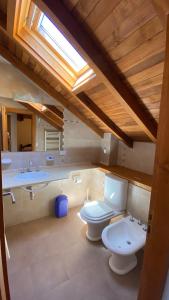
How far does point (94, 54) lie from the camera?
1275 millimetres

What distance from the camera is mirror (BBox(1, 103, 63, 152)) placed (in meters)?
2.12

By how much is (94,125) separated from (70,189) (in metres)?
1.28

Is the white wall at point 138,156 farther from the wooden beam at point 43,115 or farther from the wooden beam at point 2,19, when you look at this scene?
the wooden beam at point 2,19

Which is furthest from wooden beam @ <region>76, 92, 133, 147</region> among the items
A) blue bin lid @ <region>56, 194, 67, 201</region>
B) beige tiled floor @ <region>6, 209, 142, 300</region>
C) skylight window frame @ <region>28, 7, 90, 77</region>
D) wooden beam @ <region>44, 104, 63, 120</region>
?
beige tiled floor @ <region>6, 209, 142, 300</region>

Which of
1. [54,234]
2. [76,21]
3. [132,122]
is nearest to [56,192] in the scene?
[54,234]

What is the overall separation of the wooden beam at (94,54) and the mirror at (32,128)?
128 cm

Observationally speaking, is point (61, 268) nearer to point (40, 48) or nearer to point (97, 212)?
point (97, 212)

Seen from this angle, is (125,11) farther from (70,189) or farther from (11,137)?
(70,189)

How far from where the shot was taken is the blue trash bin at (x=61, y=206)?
2.59 metres

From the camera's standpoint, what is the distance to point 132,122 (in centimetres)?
207

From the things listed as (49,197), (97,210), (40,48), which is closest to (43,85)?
(40,48)

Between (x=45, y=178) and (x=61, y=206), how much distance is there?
2.64 ft

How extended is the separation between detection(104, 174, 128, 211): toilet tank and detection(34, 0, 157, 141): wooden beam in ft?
3.06

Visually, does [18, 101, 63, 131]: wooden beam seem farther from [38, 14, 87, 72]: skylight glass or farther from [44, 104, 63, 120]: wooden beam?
[38, 14, 87, 72]: skylight glass
